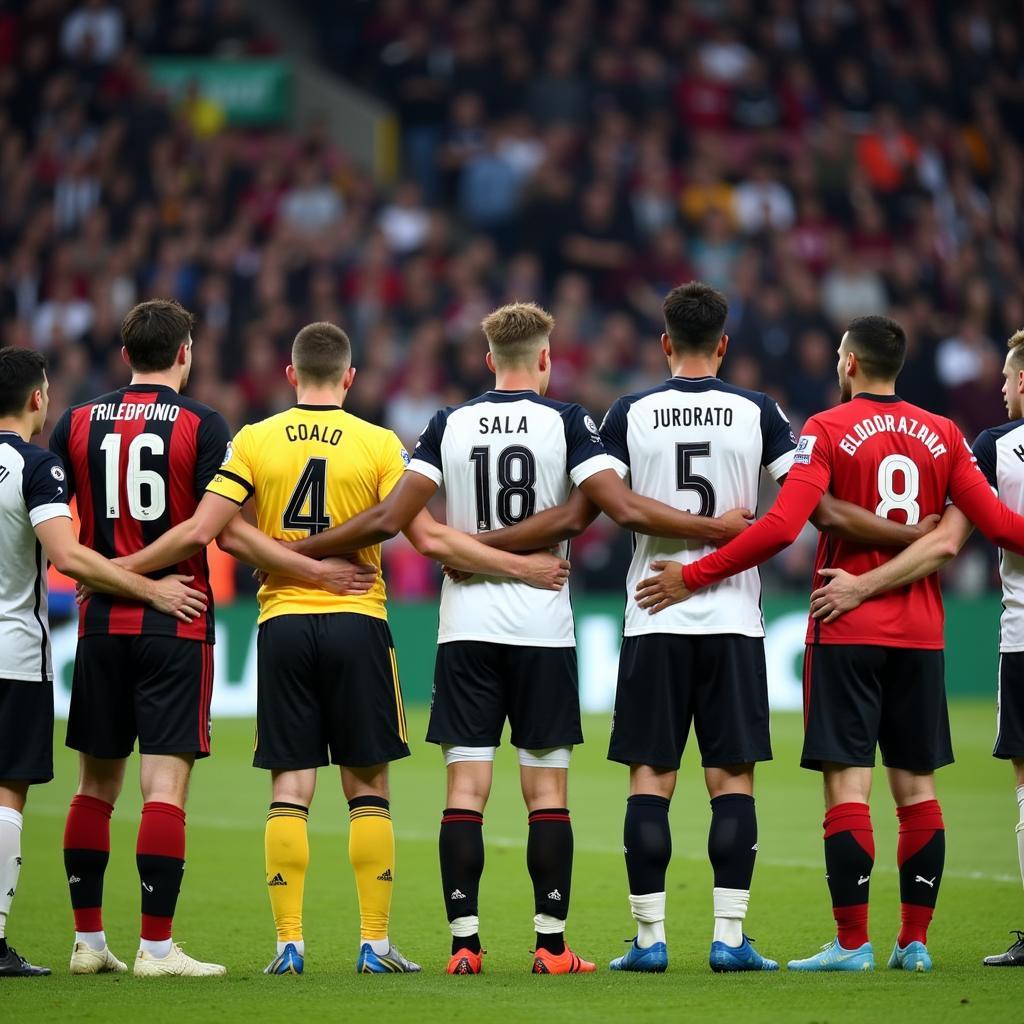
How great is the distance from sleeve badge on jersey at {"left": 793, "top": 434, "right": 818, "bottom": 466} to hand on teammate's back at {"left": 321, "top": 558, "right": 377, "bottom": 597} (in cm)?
160

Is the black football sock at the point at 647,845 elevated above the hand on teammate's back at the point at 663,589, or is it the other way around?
the hand on teammate's back at the point at 663,589

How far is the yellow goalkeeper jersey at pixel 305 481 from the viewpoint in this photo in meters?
6.22

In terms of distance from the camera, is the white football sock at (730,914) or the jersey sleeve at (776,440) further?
the jersey sleeve at (776,440)

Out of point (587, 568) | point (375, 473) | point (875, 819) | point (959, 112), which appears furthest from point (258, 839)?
point (959, 112)

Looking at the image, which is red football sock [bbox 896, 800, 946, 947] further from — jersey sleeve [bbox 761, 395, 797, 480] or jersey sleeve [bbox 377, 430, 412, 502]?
jersey sleeve [bbox 377, 430, 412, 502]

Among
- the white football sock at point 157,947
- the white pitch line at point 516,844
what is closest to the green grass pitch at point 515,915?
the white pitch line at point 516,844

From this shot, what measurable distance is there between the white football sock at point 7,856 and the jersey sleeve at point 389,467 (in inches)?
68.7

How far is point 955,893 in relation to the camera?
26.2 ft

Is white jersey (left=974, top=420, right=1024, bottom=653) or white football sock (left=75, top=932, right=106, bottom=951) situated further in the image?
white jersey (left=974, top=420, right=1024, bottom=653)

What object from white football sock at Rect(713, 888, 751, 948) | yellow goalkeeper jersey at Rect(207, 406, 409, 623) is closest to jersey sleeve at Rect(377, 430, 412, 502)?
yellow goalkeeper jersey at Rect(207, 406, 409, 623)

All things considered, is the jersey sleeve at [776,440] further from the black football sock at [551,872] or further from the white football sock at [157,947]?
the white football sock at [157,947]

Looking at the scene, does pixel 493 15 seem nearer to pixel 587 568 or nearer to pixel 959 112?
pixel 959 112

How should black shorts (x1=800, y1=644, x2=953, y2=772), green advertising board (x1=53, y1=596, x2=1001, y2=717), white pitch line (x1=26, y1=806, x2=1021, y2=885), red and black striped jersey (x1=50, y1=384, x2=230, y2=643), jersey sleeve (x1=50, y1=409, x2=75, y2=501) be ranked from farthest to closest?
green advertising board (x1=53, y1=596, x2=1001, y2=717)
white pitch line (x1=26, y1=806, x2=1021, y2=885)
jersey sleeve (x1=50, y1=409, x2=75, y2=501)
red and black striped jersey (x1=50, y1=384, x2=230, y2=643)
black shorts (x1=800, y1=644, x2=953, y2=772)

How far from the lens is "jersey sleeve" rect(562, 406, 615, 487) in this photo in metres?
6.12
